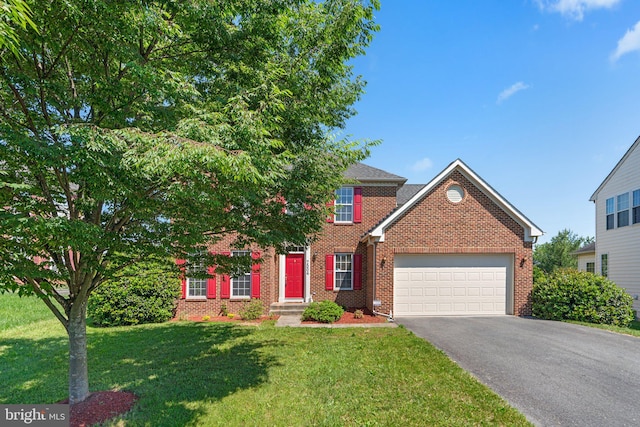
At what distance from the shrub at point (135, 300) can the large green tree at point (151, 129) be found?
6774 mm

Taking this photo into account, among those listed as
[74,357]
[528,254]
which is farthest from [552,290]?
[74,357]

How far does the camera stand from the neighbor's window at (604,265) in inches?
659

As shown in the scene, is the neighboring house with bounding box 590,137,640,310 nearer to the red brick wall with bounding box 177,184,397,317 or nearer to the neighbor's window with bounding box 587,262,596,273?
the neighbor's window with bounding box 587,262,596,273

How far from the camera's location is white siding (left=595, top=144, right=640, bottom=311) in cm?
1454

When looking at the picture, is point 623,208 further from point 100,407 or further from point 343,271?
point 100,407

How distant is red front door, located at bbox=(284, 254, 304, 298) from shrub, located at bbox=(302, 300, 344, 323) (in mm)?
2435

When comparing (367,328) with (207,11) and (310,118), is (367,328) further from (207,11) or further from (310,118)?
(207,11)

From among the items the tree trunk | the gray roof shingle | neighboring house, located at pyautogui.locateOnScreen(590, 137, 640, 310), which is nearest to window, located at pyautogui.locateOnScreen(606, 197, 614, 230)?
neighboring house, located at pyautogui.locateOnScreen(590, 137, 640, 310)

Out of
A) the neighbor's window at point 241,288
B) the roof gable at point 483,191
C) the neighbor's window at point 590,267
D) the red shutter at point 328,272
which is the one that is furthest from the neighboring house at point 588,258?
the neighbor's window at point 241,288

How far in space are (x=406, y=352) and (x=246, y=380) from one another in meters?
3.87

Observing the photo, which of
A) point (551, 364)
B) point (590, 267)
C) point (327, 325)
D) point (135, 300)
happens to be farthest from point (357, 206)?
point (590, 267)

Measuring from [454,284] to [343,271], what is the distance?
181 inches

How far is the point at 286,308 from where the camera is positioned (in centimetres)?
1317

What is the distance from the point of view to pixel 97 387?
5871 millimetres
